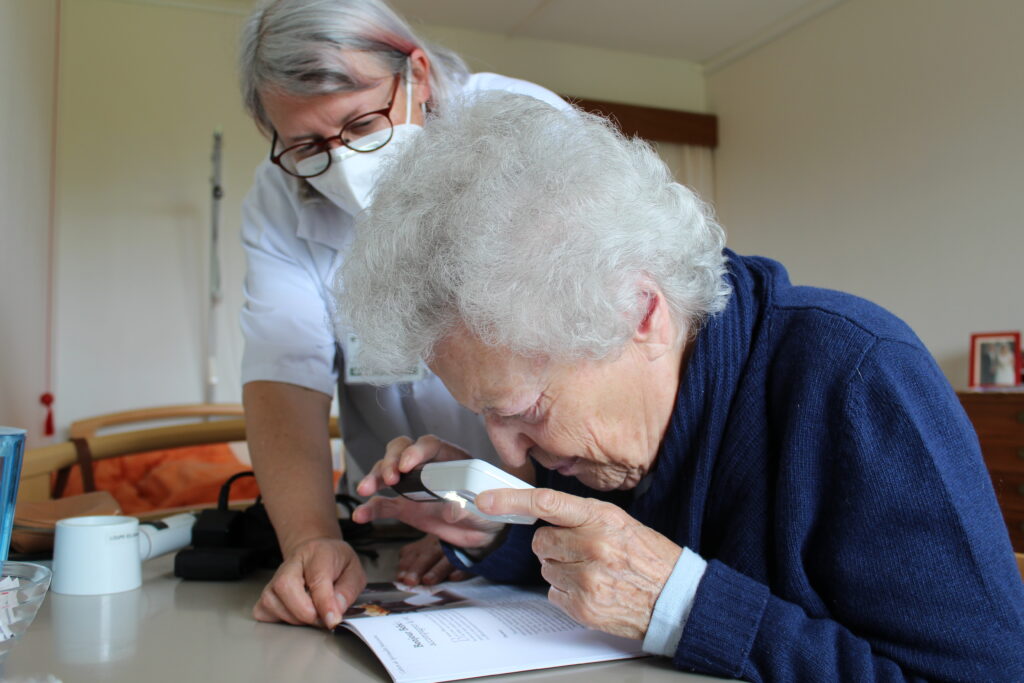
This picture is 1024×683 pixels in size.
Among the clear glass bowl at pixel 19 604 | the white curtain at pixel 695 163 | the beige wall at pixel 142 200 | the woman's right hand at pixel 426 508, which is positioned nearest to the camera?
the clear glass bowl at pixel 19 604

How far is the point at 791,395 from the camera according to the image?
0.88 m

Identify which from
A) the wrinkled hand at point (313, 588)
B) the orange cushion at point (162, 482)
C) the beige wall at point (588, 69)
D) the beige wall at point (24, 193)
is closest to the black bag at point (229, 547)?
the wrinkled hand at point (313, 588)

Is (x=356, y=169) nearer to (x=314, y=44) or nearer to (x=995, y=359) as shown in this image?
(x=314, y=44)

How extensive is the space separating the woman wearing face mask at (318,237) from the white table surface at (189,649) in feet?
0.28

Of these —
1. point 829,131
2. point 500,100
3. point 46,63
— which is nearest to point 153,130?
point 46,63

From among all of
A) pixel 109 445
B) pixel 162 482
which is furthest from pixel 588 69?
pixel 109 445

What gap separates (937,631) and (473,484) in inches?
17.8

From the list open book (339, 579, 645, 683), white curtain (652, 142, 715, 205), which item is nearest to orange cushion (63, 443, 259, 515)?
open book (339, 579, 645, 683)

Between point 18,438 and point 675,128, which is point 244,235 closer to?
point 18,438

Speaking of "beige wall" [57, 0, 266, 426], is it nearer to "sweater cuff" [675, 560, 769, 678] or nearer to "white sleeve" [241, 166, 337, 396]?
"white sleeve" [241, 166, 337, 396]

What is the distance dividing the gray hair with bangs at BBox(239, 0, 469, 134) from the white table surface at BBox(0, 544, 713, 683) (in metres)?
0.78

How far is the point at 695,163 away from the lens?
5.92 meters

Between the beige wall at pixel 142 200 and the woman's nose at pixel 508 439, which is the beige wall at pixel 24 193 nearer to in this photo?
the beige wall at pixel 142 200

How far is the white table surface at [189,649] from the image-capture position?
81cm
